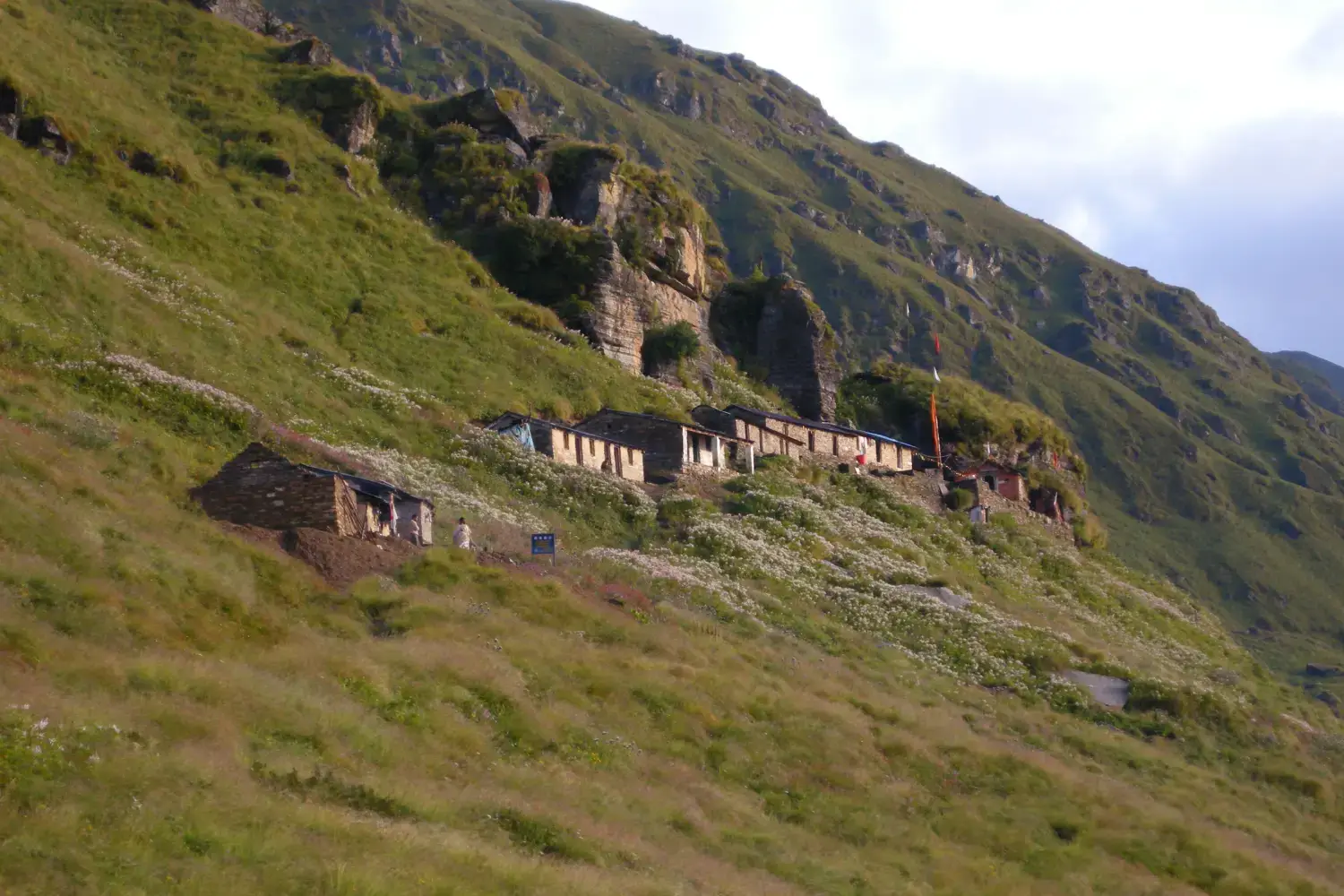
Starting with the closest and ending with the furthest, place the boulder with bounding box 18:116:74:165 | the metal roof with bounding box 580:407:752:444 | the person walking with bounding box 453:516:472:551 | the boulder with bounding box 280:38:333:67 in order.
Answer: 1. the person walking with bounding box 453:516:472:551
2. the metal roof with bounding box 580:407:752:444
3. the boulder with bounding box 18:116:74:165
4. the boulder with bounding box 280:38:333:67

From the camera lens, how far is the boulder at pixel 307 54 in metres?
92.2

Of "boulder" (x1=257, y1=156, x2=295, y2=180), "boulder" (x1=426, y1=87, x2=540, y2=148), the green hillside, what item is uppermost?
"boulder" (x1=426, y1=87, x2=540, y2=148)

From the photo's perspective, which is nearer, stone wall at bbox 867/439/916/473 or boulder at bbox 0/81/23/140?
boulder at bbox 0/81/23/140

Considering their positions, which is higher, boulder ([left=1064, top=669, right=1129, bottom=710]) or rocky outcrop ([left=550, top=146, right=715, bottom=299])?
rocky outcrop ([left=550, top=146, right=715, bottom=299])

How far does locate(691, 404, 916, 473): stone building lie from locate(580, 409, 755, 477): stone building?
4287 millimetres

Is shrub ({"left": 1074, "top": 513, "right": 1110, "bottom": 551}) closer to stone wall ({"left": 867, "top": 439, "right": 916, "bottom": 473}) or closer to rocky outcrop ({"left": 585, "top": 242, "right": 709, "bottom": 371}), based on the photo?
stone wall ({"left": 867, "top": 439, "right": 916, "bottom": 473})

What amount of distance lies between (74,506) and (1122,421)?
552 ft

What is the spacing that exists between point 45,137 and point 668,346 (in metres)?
38.2

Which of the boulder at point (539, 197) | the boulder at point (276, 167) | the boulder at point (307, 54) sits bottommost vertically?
the boulder at point (276, 167)

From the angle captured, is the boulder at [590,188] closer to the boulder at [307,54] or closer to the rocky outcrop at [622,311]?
the rocky outcrop at [622,311]

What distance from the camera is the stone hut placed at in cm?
8138

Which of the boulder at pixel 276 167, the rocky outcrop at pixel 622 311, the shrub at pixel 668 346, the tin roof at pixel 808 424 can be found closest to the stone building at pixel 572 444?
the tin roof at pixel 808 424

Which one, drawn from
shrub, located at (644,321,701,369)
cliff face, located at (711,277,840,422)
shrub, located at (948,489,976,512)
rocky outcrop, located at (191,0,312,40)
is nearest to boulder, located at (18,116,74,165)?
shrub, located at (644,321,701,369)

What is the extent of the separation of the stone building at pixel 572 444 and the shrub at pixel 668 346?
2294 centimetres
